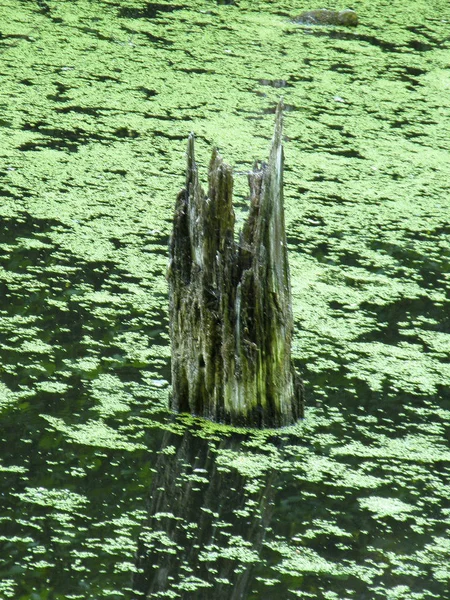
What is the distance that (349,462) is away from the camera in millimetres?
2566

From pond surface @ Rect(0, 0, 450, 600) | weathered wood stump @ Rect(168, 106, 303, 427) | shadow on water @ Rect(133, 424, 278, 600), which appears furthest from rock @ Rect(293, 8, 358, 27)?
shadow on water @ Rect(133, 424, 278, 600)

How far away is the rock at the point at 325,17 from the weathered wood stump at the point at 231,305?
4279mm

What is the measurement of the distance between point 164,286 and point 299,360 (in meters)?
0.58

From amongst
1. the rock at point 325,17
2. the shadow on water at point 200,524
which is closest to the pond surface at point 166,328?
the shadow on water at point 200,524

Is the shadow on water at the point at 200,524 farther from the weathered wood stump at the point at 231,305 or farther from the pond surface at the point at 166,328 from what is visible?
the weathered wood stump at the point at 231,305

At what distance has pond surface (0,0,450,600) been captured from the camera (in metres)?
2.20

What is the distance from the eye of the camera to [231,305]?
2.64 meters

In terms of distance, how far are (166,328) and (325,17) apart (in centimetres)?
411

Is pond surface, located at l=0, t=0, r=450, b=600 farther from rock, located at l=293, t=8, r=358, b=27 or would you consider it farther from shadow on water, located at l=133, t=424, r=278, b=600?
rock, located at l=293, t=8, r=358, b=27

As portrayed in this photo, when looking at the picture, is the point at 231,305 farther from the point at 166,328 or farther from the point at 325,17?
the point at 325,17

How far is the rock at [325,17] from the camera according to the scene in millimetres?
6715

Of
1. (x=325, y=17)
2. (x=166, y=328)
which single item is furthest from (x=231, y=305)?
(x=325, y=17)

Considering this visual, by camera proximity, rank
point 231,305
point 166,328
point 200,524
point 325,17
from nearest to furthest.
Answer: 1. point 200,524
2. point 231,305
3. point 166,328
4. point 325,17

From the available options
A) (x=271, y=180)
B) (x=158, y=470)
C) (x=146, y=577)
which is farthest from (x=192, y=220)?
(x=146, y=577)
